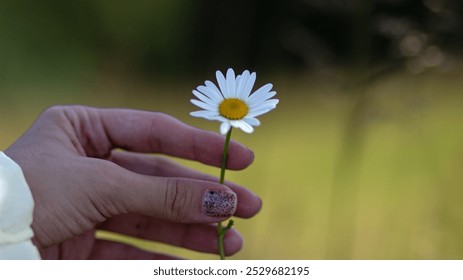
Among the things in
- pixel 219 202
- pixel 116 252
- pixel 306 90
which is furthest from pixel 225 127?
pixel 306 90

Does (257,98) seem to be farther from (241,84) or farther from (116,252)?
(116,252)

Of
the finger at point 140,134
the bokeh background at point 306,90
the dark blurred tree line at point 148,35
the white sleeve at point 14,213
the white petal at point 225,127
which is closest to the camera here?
the white petal at point 225,127

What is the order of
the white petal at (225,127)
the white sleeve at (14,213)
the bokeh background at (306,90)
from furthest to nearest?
1. the bokeh background at (306,90)
2. the white sleeve at (14,213)
3. the white petal at (225,127)

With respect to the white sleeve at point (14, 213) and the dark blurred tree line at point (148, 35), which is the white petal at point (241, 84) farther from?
the dark blurred tree line at point (148, 35)

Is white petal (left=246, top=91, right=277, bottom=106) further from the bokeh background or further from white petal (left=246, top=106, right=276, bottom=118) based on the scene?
the bokeh background

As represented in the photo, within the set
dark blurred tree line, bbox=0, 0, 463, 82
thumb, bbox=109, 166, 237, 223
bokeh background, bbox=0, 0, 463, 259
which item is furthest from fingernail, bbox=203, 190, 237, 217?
dark blurred tree line, bbox=0, 0, 463, 82

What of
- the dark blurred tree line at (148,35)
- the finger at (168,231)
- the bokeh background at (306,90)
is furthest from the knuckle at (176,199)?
the dark blurred tree line at (148,35)

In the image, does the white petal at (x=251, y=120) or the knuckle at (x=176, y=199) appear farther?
the knuckle at (x=176, y=199)
